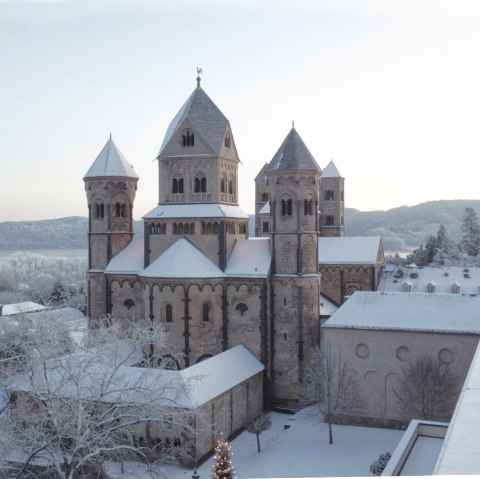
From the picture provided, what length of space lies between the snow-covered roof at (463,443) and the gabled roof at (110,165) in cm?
2136

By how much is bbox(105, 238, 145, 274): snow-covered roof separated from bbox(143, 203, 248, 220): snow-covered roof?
2258 mm

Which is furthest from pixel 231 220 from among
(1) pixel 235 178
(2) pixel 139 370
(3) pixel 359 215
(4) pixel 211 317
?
(3) pixel 359 215

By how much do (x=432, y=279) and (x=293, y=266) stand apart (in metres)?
16.3

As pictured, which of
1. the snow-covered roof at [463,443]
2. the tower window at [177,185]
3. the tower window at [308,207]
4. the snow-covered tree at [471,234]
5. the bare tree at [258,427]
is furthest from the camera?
the snow-covered tree at [471,234]

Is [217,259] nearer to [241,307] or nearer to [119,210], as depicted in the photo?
[241,307]

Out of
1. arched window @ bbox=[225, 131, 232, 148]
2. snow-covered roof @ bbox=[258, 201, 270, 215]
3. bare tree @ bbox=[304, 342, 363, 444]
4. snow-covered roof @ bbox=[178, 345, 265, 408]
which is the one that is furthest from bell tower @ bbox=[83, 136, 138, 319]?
snow-covered roof @ bbox=[258, 201, 270, 215]

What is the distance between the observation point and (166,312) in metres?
26.0

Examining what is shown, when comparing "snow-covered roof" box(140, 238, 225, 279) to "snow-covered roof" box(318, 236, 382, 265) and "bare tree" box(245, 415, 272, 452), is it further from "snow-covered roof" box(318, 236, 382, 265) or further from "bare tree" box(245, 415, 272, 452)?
"snow-covered roof" box(318, 236, 382, 265)

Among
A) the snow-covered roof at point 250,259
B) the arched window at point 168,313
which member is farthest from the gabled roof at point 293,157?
the arched window at point 168,313

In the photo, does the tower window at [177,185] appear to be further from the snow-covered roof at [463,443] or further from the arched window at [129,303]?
the snow-covered roof at [463,443]

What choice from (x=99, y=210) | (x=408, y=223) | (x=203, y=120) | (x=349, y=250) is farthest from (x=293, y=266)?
(x=408, y=223)

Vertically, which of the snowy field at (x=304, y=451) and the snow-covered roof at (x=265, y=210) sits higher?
the snow-covered roof at (x=265, y=210)

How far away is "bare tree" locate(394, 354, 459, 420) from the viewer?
21984 millimetres

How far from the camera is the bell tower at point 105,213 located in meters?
29.1
